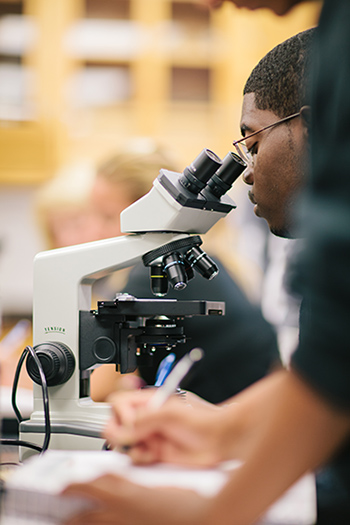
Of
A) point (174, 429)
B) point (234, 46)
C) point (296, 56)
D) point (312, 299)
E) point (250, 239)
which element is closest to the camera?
point (312, 299)

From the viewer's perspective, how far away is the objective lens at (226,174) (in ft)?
3.16

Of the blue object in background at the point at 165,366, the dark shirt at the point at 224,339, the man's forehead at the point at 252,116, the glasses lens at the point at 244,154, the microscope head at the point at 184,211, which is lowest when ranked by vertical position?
the dark shirt at the point at 224,339

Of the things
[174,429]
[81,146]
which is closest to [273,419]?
[174,429]

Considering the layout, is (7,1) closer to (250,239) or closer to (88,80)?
(88,80)

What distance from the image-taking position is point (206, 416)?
645 mm

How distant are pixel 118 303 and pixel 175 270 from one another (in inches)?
4.8

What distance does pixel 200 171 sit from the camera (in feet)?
3.01

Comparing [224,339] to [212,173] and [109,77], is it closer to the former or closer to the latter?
[212,173]

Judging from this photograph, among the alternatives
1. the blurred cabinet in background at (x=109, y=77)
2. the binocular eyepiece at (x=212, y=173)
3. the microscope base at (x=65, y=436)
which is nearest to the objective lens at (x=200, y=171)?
the binocular eyepiece at (x=212, y=173)

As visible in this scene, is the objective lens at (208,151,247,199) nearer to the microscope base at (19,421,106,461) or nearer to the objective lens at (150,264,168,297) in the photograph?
the objective lens at (150,264,168,297)

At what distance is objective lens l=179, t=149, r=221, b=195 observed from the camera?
A: 913 mm

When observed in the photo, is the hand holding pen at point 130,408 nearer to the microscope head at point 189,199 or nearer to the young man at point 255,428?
the young man at point 255,428

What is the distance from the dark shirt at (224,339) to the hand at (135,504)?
40.7 inches

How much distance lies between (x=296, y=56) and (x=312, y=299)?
0.64 m
